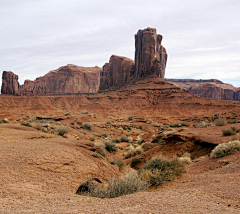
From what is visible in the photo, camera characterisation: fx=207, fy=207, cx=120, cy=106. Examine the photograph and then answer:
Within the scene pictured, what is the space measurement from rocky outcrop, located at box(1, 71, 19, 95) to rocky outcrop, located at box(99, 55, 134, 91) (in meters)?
49.0

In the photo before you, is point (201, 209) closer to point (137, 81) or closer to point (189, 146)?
point (189, 146)

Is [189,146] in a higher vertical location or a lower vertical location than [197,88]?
lower

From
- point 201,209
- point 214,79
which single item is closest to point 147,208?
point 201,209

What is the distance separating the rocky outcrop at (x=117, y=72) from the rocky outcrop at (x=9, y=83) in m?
49.0

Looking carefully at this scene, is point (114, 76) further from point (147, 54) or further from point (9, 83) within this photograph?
point (9, 83)

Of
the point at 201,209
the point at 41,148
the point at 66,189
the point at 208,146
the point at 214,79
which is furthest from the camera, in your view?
the point at 214,79

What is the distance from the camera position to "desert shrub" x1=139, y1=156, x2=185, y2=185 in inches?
316

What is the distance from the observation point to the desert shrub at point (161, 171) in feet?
26.4

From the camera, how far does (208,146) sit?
13.1 m

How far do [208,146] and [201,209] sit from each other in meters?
9.49

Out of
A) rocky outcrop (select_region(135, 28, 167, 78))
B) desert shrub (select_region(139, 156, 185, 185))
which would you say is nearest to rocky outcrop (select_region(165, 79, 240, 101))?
rocky outcrop (select_region(135, 28, 167, 78))

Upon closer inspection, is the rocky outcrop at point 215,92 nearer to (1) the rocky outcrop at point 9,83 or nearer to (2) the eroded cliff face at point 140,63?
(2) the eroded cliff face at point 140,63

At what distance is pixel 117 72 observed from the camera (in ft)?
328

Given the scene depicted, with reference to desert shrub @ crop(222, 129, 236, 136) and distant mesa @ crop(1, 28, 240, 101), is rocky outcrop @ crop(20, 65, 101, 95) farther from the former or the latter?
desert shrub @ crop(222, 129, 236, 136)
